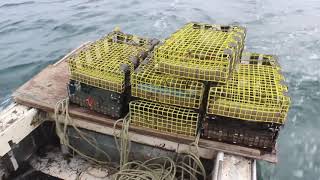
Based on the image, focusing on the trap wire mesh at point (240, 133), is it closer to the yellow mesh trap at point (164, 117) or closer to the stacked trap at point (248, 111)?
the stacked trap at point (248, 111)

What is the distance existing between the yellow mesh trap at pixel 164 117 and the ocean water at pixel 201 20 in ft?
7.78

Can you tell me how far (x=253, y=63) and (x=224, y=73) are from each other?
3.58 feet

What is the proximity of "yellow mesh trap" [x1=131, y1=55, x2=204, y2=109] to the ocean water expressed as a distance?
2573 mm

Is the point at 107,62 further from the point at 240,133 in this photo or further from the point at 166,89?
the point at 240,133

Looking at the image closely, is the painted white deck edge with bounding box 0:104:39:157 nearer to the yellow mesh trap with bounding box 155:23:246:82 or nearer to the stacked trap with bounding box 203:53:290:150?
the yellow mesh trap with bounding box 155:23:246:82

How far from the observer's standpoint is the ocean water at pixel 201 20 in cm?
632

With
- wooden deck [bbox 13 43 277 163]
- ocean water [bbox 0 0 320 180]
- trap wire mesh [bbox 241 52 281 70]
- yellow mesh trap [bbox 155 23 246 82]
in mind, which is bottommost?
ocean water [bbox 0 0 320 180]

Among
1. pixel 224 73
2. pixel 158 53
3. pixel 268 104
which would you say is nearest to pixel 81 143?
pixel 158 53

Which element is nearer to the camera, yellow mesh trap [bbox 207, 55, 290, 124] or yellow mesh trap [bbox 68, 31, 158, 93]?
yellow mesh trap [bbox 207, 55, 290, 124]

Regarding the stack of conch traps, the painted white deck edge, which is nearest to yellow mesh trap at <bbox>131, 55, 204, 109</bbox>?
the stack of conch traps

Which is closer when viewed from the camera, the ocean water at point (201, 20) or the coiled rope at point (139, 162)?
the coiled rope at point (139, 162)

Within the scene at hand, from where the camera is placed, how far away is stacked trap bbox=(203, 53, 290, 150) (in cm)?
331

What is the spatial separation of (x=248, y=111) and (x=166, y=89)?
0.90m

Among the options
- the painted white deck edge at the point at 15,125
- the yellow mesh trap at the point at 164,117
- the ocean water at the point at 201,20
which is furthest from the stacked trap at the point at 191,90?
the ocean water at the point at 201,20
